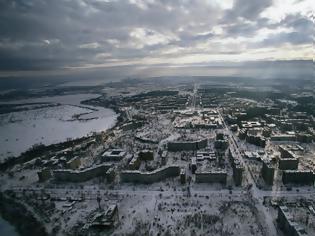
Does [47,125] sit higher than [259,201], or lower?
lower

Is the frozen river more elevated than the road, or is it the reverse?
the road

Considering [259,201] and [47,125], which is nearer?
[259,201]

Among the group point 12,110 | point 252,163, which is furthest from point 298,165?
point 12,110

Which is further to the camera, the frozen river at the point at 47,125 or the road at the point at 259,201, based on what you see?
the frozen river at the point at 47,125

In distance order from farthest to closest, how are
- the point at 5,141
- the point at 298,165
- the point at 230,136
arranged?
the point at 5,141 → the point at 230,136 → the point at 298,165

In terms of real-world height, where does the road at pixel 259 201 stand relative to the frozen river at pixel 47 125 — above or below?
above

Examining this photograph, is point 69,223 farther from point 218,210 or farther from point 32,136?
point 32,136

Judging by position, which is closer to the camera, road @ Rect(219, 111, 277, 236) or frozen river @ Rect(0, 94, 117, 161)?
road @ Rect(219, 111, 277, 236)

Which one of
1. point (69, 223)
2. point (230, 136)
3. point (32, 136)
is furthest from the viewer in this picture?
point (32, 136)
